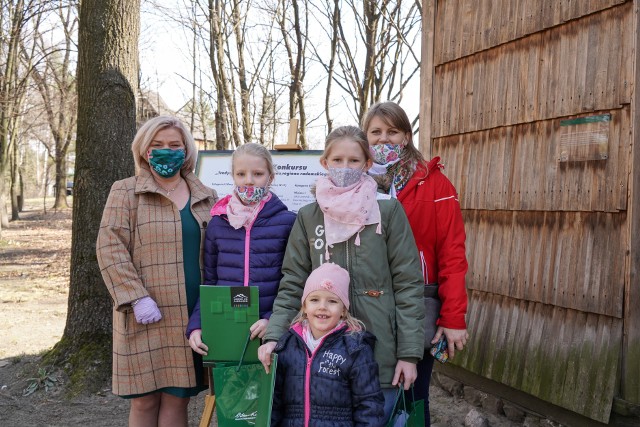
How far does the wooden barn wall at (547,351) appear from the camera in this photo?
4090mm

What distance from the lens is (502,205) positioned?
5.16m

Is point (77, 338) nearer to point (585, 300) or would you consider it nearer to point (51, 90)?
point (585, 300)

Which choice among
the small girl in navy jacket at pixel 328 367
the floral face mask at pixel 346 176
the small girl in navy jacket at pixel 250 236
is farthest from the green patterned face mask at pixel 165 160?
the small girl in navy jacket at pixel 328 367

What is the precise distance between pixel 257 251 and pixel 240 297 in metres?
0.24

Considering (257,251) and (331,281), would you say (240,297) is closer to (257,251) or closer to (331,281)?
(257,251)

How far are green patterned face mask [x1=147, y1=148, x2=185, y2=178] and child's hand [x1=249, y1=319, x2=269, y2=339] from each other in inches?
38.2

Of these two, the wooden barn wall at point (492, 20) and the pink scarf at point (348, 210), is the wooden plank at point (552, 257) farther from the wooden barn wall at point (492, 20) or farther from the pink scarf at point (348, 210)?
the pink scarf at point (348, 210)

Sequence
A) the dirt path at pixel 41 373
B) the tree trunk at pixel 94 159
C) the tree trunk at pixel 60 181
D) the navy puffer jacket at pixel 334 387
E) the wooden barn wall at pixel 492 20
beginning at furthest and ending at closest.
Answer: the tree trunk at pixel 60 181, the tree trunk at pixel 94 159, the dirt path at pixel 41 373, the wooden barn wall at pixel 492 20, the navy puffer jacket at pixel 334 387

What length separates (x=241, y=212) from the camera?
3.12 m

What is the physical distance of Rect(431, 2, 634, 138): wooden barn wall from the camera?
4070mm

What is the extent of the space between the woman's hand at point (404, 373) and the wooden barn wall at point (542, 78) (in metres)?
2.43

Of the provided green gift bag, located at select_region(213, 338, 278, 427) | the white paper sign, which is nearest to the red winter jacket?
green gift bag, located at select_region(213, 338, 278, 427)

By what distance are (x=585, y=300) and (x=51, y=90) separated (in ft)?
98.7

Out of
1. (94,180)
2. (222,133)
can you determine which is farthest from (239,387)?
(222,133)
